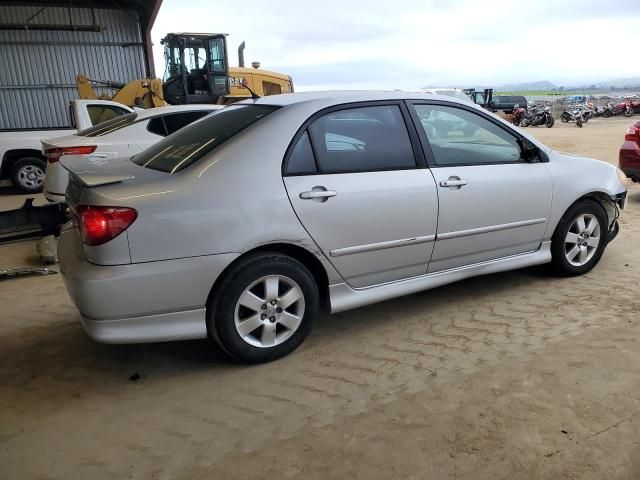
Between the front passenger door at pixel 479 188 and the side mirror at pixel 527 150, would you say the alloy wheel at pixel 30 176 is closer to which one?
the front passenger door at pixel 479 188

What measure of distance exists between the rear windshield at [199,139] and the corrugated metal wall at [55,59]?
1510 centimetres

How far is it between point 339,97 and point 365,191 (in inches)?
26.2

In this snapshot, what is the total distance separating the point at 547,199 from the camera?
150 inches

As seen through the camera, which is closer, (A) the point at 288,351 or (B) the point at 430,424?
(B) the point at 430,424

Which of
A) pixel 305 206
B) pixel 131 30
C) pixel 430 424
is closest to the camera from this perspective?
pixel 430 424

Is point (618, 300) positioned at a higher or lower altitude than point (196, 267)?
lower

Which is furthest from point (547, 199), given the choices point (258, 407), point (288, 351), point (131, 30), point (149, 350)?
point (131, 30)

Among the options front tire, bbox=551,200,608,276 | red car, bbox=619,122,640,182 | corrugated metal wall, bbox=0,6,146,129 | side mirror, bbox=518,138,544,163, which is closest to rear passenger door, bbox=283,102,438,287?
side mirror, bbox=518,138,544,163

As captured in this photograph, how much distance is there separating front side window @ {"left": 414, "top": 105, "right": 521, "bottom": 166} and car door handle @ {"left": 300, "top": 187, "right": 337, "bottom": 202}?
90 centimetres

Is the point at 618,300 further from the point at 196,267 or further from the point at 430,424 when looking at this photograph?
the point at 196,267

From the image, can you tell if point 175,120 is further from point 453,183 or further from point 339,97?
point 453,183

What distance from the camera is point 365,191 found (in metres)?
3.07

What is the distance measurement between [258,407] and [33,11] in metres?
17.2

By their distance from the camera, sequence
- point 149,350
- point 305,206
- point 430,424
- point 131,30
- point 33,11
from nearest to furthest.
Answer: point 430,424
point 305,206
point 149,350
point 33,11
point 131,30
